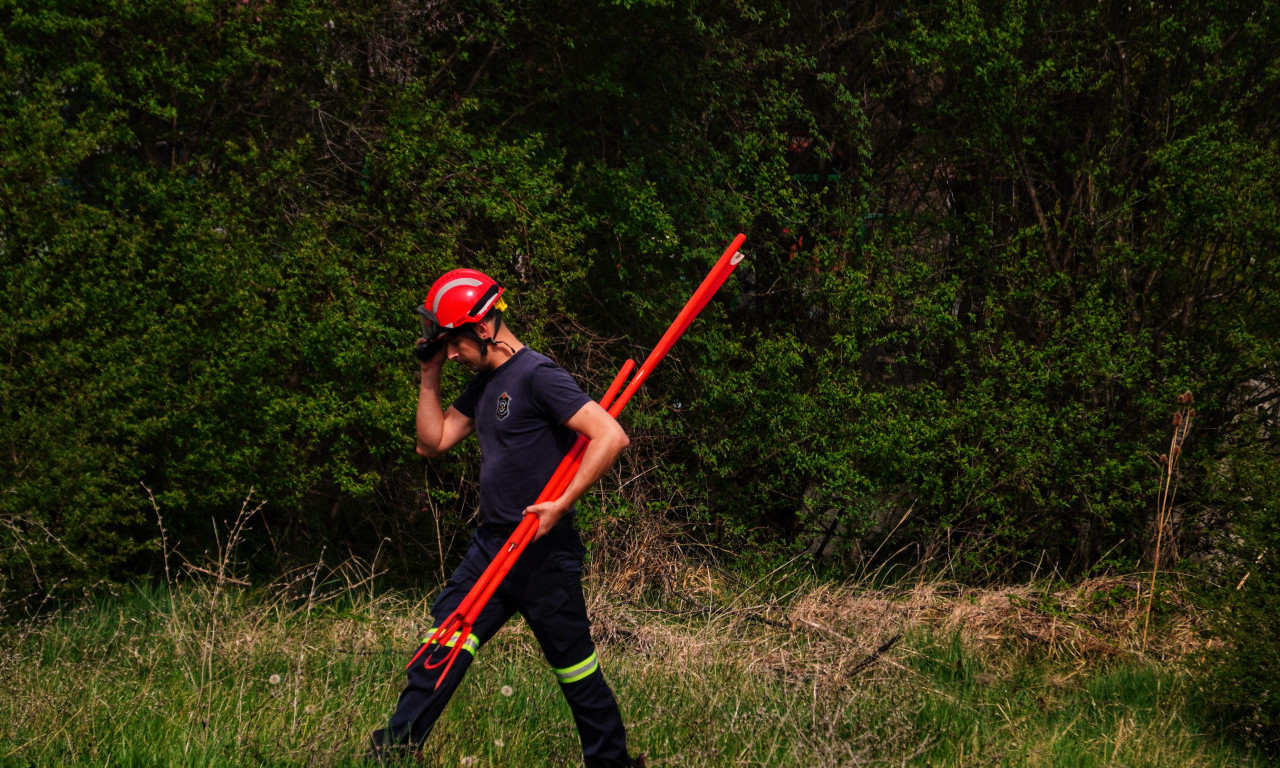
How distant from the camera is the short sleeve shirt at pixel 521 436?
12.1 feet

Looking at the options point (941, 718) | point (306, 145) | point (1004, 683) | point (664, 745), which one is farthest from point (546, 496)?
point (306, 145)

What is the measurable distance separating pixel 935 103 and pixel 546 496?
220 inches

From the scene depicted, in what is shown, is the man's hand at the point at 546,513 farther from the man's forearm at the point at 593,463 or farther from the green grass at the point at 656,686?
the green grass at the point at 656,686

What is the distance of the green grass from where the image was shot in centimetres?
409

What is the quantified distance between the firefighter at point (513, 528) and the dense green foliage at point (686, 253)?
312 centimetres

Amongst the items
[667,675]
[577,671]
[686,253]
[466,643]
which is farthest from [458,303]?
[686,253]

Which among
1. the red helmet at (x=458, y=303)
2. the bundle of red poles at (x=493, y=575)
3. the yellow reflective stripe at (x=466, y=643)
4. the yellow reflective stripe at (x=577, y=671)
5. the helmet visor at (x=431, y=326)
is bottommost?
the yellow reflective stripe at (x=577, y=671)

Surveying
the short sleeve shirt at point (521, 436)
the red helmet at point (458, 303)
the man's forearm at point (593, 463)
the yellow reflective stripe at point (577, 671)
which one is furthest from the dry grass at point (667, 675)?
the red helmet at point (458, 303)

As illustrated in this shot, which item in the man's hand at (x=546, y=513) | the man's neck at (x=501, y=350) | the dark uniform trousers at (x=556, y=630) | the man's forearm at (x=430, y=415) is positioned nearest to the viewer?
the man's hand at (x=546, y=513)

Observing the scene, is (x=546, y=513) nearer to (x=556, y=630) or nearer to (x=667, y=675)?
(x=556, y=630)

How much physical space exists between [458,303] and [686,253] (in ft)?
12.7

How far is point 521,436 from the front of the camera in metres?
3.71

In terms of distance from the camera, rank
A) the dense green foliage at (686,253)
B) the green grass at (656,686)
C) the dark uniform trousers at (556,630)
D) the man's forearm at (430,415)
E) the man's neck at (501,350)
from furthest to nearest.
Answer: the dense green foliage at (686,253)
the green grass at (656,686)
the man's forearm at (430,415)
the man's neck at (501,350)
the dark uniform trousers at (556,630)

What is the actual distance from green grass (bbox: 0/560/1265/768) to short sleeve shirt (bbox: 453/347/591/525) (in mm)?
854
